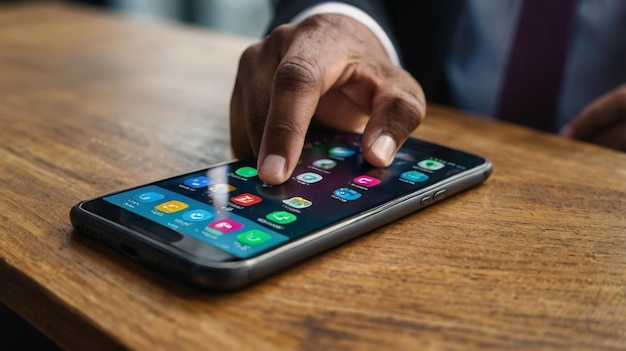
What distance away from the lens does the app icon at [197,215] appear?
1.09 feet

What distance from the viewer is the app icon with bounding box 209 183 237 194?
0.37 metres

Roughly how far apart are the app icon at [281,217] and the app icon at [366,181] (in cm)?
7

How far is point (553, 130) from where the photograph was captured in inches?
32.7

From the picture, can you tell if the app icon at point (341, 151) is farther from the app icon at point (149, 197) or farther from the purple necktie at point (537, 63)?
the purple necktie at point (537, 63)

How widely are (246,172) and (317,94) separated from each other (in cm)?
8

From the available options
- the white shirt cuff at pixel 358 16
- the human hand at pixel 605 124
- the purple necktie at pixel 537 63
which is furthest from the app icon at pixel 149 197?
the purple necktie at pixel 537 63

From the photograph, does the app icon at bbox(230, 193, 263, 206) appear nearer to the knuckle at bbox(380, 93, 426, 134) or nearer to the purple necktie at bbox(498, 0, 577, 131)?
the knuckle at bbox(380, 93, 426, 134)

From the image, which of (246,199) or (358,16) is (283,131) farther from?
(358,16)

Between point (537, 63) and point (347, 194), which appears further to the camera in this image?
point (537, 63)

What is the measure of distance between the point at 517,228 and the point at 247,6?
188 cm

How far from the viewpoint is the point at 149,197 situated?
0.36 meters

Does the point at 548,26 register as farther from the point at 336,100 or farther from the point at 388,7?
the point at 336,100

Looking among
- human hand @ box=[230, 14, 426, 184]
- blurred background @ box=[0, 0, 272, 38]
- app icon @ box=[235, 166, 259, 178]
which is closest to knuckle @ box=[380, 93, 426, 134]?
A: human hand @ box=[230, 14, 426, 184]

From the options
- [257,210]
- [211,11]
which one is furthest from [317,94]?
[211,11]
